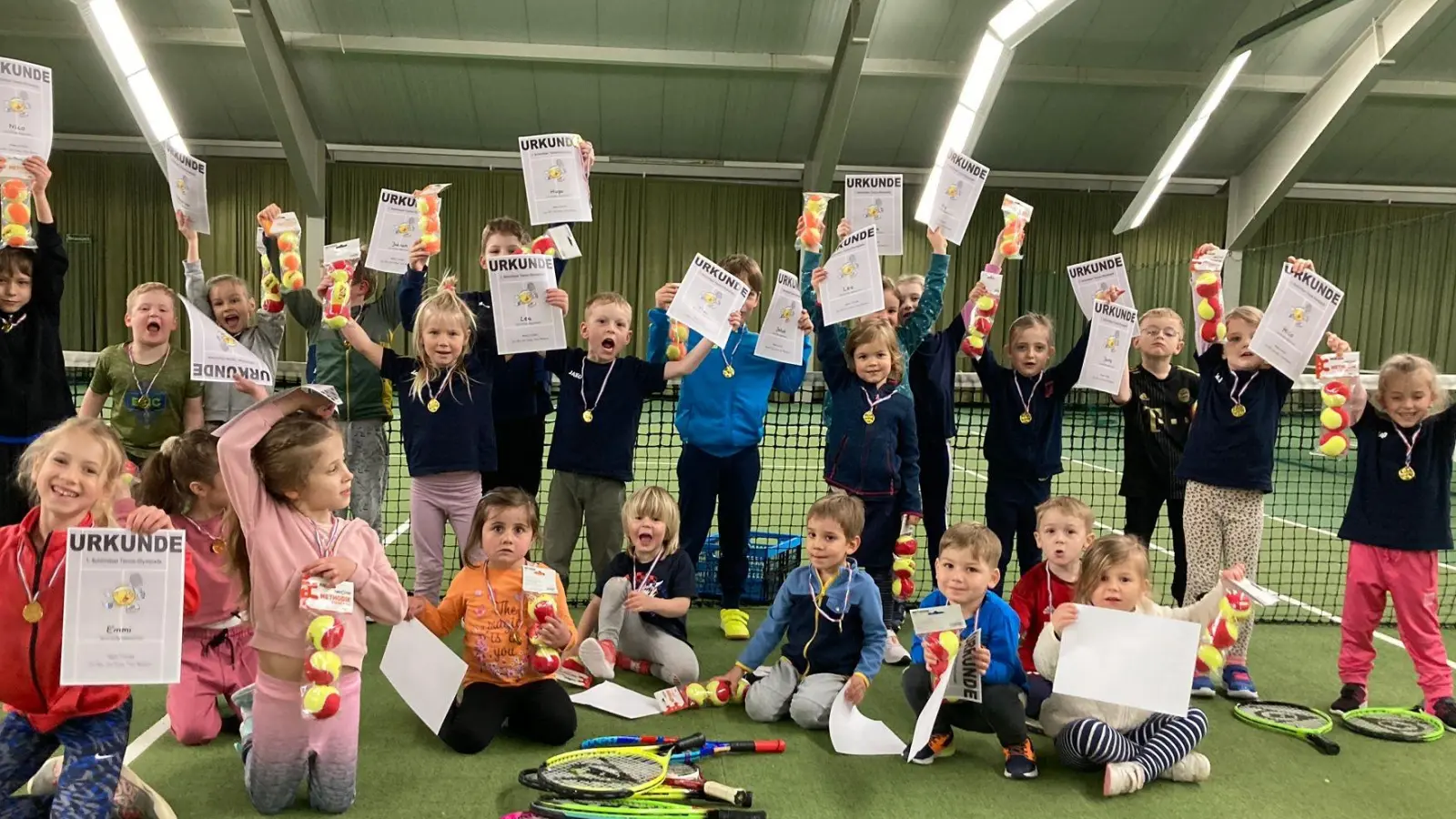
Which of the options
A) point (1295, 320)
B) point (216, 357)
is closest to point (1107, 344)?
point (1295, 320)

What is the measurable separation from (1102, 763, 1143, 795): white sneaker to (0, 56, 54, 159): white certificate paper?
172 inches

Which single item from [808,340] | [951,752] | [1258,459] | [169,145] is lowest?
[951,752]

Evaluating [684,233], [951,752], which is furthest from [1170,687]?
[684,233]

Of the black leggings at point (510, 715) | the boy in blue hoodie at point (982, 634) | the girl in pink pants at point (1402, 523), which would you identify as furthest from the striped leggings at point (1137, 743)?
the black leggings at point (510, 715)

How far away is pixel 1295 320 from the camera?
3777mm

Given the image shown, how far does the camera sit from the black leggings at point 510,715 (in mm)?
3223

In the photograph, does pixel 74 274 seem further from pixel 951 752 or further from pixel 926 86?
pixel 951 752

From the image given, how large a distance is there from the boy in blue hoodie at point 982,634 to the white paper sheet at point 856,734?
11cm

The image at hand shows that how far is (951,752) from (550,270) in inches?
97.1

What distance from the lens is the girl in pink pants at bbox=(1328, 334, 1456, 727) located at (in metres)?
3.80

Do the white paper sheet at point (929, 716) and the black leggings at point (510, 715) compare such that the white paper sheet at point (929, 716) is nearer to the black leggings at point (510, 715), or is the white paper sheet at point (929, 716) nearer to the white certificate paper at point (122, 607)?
the black leggings at point (510, 715)

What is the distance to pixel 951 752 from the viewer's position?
338cm

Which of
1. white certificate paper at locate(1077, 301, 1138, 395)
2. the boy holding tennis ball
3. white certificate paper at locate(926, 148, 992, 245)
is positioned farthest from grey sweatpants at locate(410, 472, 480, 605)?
white certificate paper at locate(1077, 301, 1138, 395)

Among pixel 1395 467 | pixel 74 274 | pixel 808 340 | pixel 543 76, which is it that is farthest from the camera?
pixel 74 274
